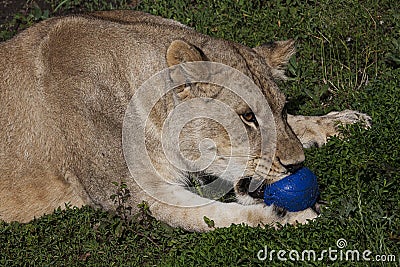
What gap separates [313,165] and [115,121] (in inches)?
53.7

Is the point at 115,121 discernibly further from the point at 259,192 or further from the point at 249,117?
the point at 259,192

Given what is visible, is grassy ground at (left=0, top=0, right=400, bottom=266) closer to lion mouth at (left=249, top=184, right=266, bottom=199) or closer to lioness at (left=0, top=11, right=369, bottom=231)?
lioness at (left=0, top=11, right=369, bottom=231)

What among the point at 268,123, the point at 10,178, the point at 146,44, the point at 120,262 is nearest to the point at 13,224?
the point at 10,178

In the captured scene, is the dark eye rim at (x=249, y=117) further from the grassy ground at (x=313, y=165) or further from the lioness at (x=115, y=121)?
the grassy ground at (x=313, y=165)

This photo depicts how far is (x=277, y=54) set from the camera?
5793 mm

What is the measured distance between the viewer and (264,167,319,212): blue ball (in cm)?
532

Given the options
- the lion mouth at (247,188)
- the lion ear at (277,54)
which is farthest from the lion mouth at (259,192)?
the lion ear at (277,54)

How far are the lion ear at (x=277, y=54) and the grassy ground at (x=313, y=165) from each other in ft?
2.15

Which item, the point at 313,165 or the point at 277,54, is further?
the point at 313,165

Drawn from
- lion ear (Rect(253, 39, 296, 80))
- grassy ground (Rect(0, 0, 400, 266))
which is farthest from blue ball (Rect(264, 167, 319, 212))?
lion ear (Rect(253, 39, 296, 80))

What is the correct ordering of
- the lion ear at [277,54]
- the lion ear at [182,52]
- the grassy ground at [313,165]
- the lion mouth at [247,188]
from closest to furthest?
the grassy ground at [313,165], the lion ear at [182,52], the lion mouth at [247,188], the lion ear at [277,54]

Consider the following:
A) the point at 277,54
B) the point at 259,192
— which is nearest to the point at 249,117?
the point at 259,192

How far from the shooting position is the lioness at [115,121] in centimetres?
536

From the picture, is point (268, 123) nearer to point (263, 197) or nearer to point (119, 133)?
point (263, 197)
